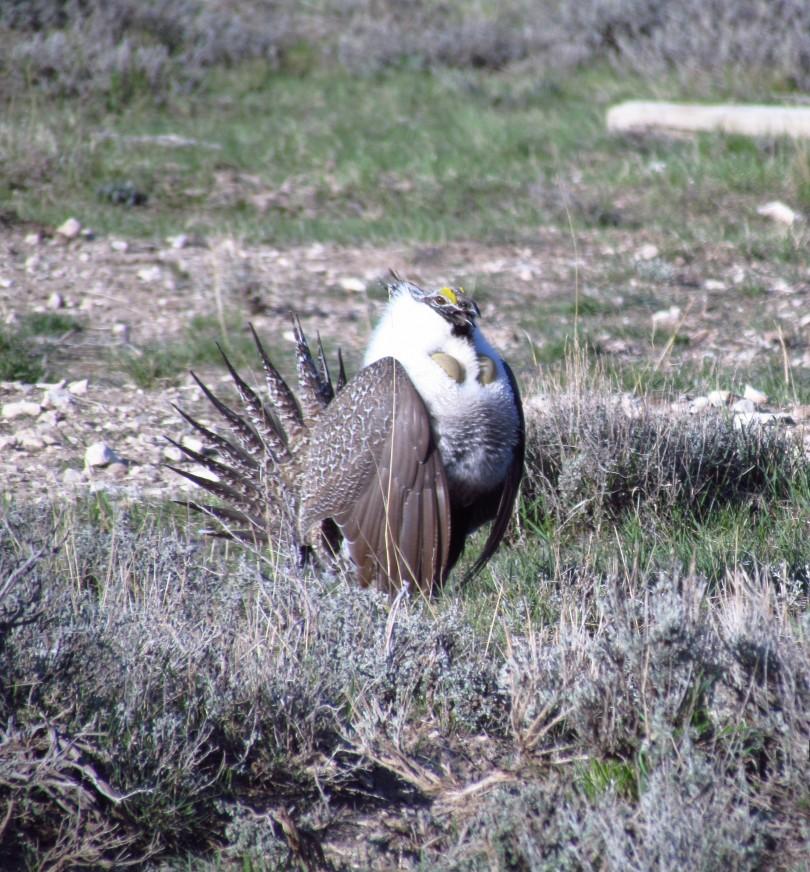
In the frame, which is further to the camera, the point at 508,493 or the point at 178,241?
the point at 178,241

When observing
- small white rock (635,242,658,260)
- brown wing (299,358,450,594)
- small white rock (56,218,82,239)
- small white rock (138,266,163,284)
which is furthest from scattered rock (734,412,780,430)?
small white rock (56,218,82,239)

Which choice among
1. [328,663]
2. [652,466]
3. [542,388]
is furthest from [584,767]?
[542,388]

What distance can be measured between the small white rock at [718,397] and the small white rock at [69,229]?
3.66m

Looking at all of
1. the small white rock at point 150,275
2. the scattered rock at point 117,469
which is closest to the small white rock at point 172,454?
the scattered rock at point 117,469

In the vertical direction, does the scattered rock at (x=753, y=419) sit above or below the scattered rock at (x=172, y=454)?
above

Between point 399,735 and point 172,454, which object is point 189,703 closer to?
point 399,735

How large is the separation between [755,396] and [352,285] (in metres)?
2.32

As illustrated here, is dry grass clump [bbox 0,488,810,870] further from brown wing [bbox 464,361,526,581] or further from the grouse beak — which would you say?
the grouse beak

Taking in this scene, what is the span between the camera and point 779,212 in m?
7.01

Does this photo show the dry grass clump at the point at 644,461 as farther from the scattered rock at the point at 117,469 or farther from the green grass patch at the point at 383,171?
the green grass patch at the point at 383,171

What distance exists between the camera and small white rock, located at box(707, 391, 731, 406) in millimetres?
4758

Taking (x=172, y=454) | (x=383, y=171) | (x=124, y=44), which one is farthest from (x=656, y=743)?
(x=124, y=44)

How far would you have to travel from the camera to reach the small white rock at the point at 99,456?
4.68m

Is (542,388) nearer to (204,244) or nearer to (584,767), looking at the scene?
(584,767)
